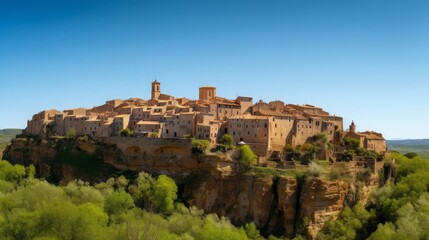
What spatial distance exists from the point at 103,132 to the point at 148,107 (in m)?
7.22

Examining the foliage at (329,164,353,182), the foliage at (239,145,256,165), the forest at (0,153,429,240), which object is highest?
the foliage at (239,145,256,165)

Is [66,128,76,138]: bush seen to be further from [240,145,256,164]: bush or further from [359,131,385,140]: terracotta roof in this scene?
[359,131,385,140]: terracotta roof

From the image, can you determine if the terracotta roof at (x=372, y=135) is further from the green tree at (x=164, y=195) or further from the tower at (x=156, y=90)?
the tower at (x=156, y=90)

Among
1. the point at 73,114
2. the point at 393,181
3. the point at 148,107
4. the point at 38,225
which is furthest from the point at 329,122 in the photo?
the point at 38,225

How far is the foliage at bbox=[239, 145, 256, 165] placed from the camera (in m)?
53.5

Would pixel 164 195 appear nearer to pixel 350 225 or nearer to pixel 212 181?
pixel 212 181

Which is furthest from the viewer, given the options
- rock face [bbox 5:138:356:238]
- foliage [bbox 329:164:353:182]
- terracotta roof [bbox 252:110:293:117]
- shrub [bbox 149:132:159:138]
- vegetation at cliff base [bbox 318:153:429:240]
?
terracotta roof [bbox 252:110:293:117]

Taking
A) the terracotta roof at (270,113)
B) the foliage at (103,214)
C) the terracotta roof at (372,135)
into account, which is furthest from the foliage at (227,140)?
the terracotta roof at (372,135)

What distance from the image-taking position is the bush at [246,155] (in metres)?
53.5

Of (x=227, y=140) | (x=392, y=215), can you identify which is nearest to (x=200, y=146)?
(x=227, y=140)

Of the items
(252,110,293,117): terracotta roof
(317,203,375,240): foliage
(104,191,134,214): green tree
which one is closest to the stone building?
(252,110,293,117): terracotta roof

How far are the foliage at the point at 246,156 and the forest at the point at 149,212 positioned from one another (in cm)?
811

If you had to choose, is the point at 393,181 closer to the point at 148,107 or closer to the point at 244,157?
the point at 244,157

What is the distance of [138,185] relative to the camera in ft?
175
